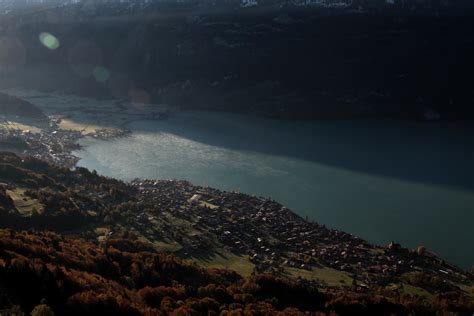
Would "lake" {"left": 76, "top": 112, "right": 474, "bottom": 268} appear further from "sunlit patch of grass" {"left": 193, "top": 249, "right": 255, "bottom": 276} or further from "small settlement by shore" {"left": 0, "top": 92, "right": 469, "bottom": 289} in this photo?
"sunlit patch of grass" {"left": 193, "top": 249, "right": 255, "bottom": 276}

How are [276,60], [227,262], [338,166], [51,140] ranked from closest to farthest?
[227,262] < [338,166] < [51,140] < [276,60]

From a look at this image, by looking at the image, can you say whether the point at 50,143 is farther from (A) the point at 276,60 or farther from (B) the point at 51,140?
(A) the point at 276,60

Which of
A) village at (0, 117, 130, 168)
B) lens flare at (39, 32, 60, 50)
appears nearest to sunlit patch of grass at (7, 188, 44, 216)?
village at (0, 117, 130, 168)

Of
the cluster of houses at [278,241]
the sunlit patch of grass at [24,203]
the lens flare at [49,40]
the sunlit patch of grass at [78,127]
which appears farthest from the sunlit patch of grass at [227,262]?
the lens flare at [49,40]

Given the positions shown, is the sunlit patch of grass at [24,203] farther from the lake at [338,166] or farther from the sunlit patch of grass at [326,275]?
the lake at [338,166]

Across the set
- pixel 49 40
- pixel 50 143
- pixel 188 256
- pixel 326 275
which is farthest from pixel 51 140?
pixel 49 40


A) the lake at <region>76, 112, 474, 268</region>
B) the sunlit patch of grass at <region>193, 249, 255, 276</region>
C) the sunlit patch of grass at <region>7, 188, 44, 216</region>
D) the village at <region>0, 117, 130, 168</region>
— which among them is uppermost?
the sunlit patch of grass at <region>7, 188, 44, 216</region>
